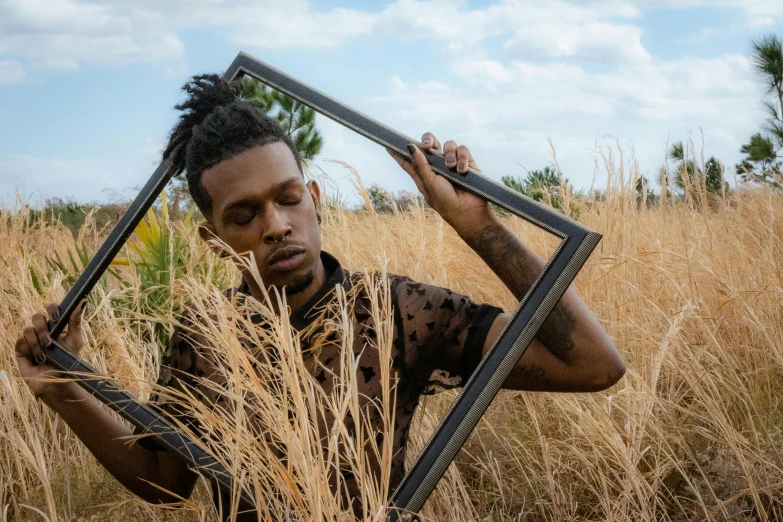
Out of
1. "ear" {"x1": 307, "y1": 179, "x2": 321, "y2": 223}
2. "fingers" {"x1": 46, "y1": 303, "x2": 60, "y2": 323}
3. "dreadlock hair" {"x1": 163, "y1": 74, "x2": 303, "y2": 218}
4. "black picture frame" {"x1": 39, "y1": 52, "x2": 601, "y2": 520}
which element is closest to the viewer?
"black picture frame" {"x1": 39, "y1": 52, "x2": 601, "y2": 520}

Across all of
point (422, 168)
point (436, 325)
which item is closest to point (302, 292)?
point (436, 325)

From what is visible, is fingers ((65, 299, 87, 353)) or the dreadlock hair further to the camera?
fingers ((65, 299, 87, 353))

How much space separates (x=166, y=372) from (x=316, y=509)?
2.44 feet

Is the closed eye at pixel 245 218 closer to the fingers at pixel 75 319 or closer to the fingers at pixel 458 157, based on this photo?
the fingers at pixel 458 157

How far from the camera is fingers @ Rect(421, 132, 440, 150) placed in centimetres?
146

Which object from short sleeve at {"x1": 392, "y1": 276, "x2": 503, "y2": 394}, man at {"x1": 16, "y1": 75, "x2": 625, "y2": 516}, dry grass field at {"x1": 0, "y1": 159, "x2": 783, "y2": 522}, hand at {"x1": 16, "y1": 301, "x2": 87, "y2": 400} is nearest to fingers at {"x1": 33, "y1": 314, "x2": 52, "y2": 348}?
hand at {"x1": 16, "y1": 301, "x2": 87, "y2": 400}

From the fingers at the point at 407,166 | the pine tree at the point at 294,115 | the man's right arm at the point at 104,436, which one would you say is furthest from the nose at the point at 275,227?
the pine tree at the point at 294,115

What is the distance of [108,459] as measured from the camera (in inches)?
77.2

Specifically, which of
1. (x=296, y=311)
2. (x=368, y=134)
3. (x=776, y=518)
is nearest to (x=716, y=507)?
(x=776, y=518)

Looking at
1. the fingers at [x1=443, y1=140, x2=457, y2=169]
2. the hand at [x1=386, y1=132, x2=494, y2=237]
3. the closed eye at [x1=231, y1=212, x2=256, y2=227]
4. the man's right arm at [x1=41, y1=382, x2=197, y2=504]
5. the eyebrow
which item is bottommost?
the man's right arm at [x1=41, y1=382, x2=197, y2=504]

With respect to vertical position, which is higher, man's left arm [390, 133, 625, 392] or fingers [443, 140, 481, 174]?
fingers [443, 140, 481, 174]

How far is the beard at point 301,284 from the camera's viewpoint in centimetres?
162

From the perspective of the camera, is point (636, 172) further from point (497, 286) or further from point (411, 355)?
point (411, 355)

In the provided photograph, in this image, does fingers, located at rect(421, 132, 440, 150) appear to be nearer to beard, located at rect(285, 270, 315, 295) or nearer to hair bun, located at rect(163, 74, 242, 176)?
beard, located at rect(285, 270, 315, 295)
